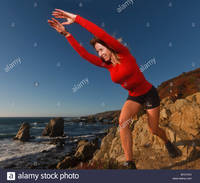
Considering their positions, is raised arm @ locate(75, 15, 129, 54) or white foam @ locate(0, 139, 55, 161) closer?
raised arm @ locate(75, 15, 129, 54)

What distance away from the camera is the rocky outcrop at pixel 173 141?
4227 mm

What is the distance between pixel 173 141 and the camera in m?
4.99

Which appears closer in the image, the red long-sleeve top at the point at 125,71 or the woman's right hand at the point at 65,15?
the woman's right hand at the point at 65,15

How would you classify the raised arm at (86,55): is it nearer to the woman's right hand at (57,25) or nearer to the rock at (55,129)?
the woman's right hand at (57,25)

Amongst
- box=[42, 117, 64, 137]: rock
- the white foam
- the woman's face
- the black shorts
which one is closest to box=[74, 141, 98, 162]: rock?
the white foam

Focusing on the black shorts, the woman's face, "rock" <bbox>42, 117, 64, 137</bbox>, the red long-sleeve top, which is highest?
the woman's face

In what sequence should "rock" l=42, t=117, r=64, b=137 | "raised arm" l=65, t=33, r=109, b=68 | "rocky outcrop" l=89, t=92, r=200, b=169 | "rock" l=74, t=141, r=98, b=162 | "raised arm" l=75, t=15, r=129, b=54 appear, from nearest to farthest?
"raised arm" l=75, t=15, r=129, b=54
"raised arm" l=65, t=33, r=109, b=68
"rocky outcrop" l=89, t=92, r=200, b=169
"rock" l=74, t=141, r=98, b=162
"rock" l=42, t=117, r=64, b=137

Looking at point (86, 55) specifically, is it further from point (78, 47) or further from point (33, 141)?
point (33, 141)

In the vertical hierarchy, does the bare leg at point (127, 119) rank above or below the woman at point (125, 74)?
below

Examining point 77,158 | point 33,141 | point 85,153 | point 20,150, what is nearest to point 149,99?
point 77,158

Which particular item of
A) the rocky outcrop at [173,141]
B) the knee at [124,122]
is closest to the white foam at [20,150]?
the rocky outcrop at [173,141]

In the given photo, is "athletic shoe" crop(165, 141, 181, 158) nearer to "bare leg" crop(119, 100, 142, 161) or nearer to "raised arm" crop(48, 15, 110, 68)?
"bare leg" crop(119, 100, 142, 161)

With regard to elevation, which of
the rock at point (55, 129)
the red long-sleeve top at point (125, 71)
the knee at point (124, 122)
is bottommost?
the rock at point (55, 129)

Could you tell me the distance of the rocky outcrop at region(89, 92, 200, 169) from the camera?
4227 mm
